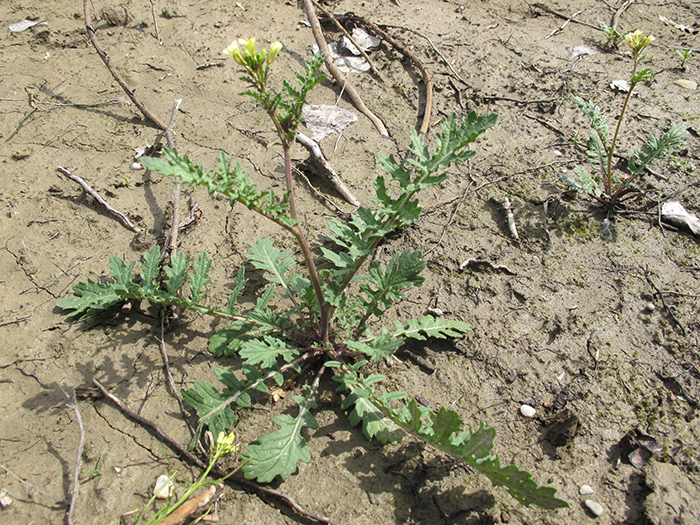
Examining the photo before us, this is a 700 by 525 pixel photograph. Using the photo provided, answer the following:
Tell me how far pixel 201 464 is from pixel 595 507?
2014 mm

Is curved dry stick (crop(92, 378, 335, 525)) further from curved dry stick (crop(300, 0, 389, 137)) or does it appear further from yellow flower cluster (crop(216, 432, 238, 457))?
curved dry stick (crop(300, 0, 389, 137))

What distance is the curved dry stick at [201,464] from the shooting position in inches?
89.0

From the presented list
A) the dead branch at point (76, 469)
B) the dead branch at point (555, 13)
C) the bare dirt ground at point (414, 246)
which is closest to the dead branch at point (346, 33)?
the bare dirt ground at point (414, 246)

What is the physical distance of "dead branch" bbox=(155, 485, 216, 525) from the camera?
2.19 m

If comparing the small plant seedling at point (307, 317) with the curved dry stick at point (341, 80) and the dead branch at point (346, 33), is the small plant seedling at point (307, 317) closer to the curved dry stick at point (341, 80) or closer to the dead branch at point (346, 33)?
the curved dry stick at point (341, 80)

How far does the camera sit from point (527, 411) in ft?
8.71

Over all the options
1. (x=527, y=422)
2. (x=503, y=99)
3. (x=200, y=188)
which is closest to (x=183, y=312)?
(x=200, y=188)

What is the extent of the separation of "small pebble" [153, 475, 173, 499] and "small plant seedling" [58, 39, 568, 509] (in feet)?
0.67

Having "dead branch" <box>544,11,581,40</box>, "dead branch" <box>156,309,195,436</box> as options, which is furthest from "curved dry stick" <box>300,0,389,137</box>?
"dead branch" <box>156,309,195,436</box>

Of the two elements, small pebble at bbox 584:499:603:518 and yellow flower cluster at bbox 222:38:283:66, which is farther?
small pebble at bbox 584:499:603:518

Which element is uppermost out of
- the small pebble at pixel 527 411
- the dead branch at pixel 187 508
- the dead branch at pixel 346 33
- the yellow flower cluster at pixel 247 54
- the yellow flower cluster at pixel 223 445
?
the yellow flower cluster at pixel 247 54

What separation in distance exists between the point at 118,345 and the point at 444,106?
3.52 m

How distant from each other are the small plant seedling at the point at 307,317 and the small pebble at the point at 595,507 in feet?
1.57

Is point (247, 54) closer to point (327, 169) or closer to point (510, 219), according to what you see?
point (327, 169)
